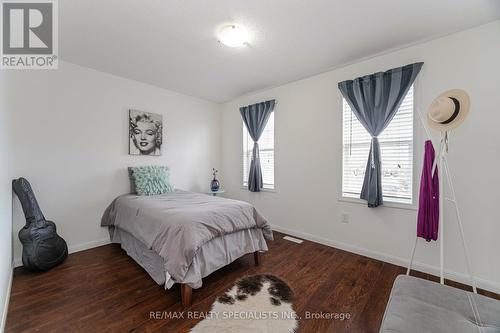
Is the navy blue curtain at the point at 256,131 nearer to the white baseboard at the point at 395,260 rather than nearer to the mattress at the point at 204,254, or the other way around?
the white baseboard at the point at 395,260

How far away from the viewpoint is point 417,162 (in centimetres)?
227

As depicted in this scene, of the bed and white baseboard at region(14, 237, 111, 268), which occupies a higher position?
the bed

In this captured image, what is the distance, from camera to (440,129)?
5.32 feet

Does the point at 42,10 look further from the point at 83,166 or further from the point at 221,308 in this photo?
→ the point at 221,308

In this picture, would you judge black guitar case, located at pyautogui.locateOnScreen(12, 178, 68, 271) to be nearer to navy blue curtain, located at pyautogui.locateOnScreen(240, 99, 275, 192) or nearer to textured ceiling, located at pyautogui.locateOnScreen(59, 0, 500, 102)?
textured ceiling, located at pyautogui.locateOnScreen(59, 0, 500, 102)

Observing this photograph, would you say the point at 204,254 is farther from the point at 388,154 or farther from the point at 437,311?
Result: the point at 388,154

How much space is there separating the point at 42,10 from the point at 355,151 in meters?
3.52

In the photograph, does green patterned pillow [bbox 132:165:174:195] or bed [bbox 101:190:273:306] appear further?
green patterned pillow [bbox 132:165:174:195]

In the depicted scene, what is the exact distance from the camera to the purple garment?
1.85 metres

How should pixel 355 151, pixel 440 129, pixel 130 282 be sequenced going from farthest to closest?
1. pixel 355 151
2. pixel 130 282
3. pixel 440 129

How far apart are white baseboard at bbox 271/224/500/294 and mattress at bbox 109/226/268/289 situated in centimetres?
104

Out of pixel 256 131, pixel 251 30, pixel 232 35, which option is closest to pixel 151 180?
pixel 256 131

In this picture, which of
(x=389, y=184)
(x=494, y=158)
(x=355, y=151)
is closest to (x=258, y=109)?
(x=355, y=151)

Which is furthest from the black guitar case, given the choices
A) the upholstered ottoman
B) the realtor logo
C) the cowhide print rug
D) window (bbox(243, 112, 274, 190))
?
the upholstered ottoman
